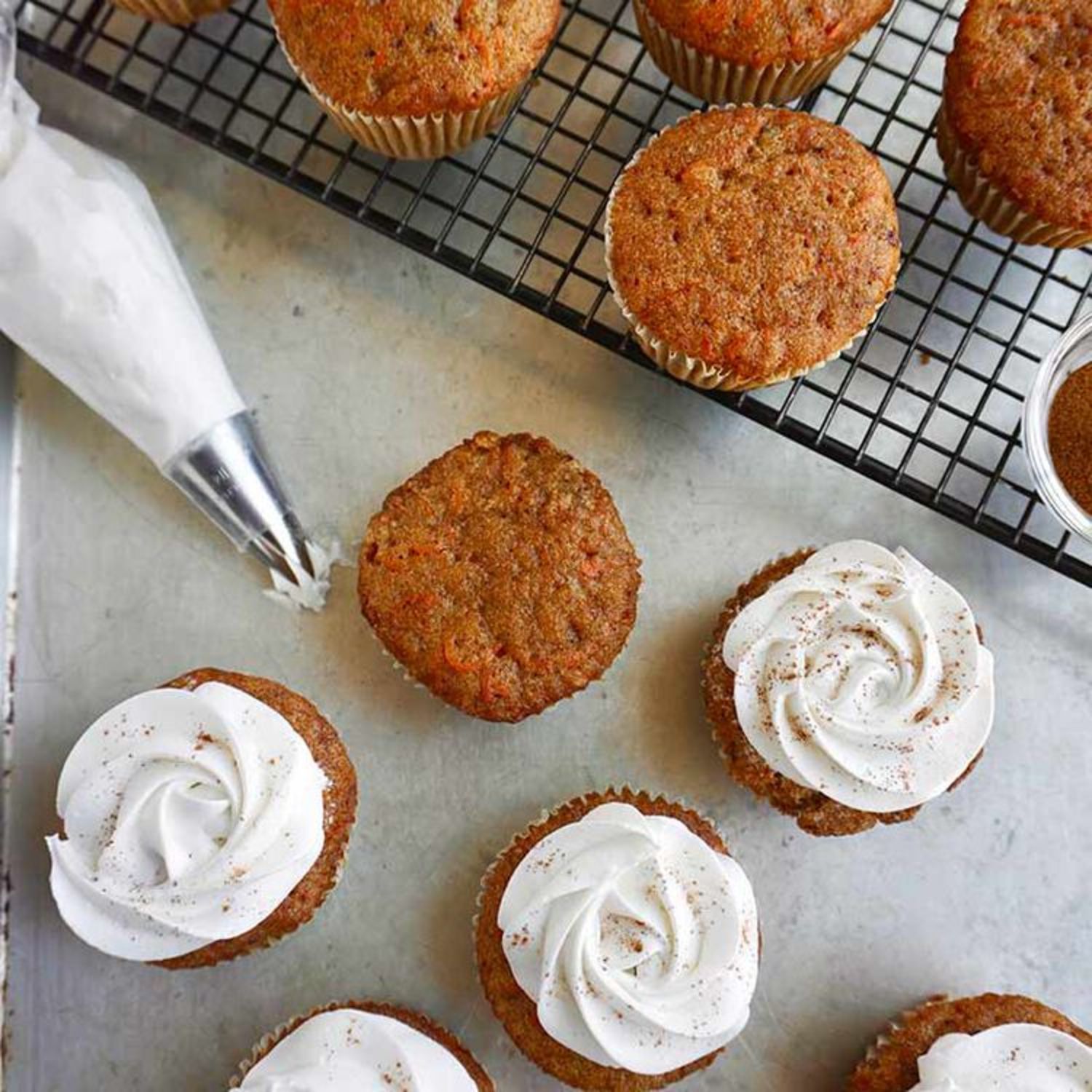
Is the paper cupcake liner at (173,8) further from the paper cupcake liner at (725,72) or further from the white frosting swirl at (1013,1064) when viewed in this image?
the white frosting swirl at (1013,1064)

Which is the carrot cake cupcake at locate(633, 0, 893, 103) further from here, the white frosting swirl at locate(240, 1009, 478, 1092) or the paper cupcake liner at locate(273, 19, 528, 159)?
the white frosting swirl at locate(240, 1009, 478, 1092)

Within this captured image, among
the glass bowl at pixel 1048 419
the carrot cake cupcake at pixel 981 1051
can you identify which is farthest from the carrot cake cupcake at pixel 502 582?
the carrot cake cupcake at pixel 981 1051

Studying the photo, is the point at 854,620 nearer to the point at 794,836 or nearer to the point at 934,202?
the point at 794,836

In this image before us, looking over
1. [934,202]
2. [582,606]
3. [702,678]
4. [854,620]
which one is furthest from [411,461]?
[934,202]

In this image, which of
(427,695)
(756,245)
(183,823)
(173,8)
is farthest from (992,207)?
(183,823)

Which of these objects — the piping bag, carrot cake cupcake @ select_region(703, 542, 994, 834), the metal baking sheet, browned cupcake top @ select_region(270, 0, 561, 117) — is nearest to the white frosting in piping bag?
the piping bag

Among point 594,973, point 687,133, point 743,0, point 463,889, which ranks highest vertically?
point 743,0
